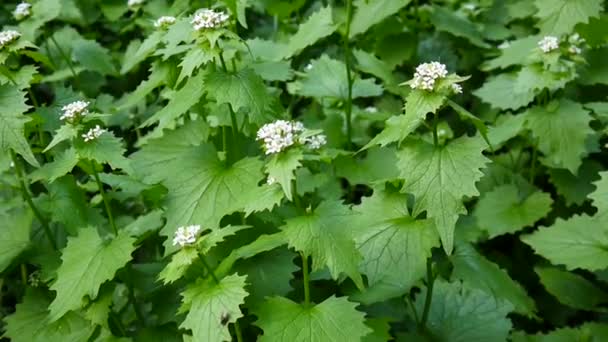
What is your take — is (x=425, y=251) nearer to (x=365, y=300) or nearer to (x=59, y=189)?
(x=365, y=300)

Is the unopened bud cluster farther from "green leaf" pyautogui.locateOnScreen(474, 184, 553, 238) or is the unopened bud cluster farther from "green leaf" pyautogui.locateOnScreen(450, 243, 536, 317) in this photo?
"green leaf" pyautogui.locateOnScreen(474, 184, 553, 238)

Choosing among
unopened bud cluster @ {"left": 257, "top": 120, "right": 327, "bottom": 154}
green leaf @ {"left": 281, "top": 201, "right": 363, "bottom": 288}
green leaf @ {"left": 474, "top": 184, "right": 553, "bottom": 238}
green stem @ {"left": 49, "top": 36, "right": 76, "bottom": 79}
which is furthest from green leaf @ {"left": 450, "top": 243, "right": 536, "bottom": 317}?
green stem @ {"left": 49, "top": 36, "right": 76, "bottom": 79}

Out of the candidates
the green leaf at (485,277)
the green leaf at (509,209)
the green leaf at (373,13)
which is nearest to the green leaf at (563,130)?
the green leaf at (509,209)

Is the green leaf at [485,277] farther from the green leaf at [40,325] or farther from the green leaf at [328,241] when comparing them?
the green leaf at [40,325]

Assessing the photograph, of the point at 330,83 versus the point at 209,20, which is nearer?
the point at 209,20

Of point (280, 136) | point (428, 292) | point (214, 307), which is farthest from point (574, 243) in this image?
point (214, 307)

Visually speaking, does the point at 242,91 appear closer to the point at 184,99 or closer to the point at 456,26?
the point at 184,99

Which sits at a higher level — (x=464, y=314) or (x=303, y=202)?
(x=303, y=202)
